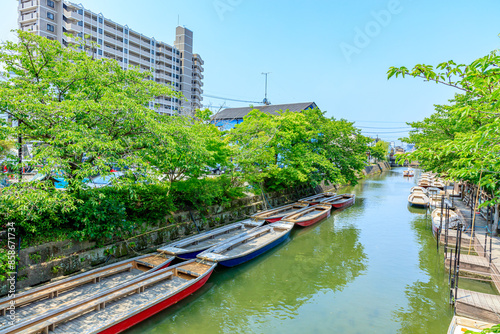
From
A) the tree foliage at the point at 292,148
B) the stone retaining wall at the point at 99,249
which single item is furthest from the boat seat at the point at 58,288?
the tree foliage at the point at 292,148

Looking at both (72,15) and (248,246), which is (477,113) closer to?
(248,246)

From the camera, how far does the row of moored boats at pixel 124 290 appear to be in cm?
645

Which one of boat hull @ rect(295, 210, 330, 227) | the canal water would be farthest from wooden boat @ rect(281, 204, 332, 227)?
the canal water

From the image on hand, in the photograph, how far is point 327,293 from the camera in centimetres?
963

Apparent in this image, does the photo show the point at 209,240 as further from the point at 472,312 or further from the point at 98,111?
the point at 472,312

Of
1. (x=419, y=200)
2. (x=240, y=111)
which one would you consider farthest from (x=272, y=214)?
(x=240, y=111)

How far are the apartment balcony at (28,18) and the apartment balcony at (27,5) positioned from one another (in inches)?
31.1

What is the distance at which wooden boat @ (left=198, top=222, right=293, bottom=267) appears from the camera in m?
10.5

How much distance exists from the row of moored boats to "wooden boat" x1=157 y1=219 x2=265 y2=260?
36 mm

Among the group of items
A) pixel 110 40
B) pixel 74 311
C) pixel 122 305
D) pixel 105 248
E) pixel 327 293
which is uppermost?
pixel 110 40

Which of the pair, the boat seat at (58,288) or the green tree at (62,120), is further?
the green tree at (62,120)

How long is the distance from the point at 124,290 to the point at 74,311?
49.8 inches

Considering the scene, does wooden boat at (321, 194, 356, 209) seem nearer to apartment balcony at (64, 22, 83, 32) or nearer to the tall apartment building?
the tall apartment building

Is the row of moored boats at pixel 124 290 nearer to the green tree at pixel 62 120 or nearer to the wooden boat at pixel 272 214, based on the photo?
the green tree at pixel 62 120
